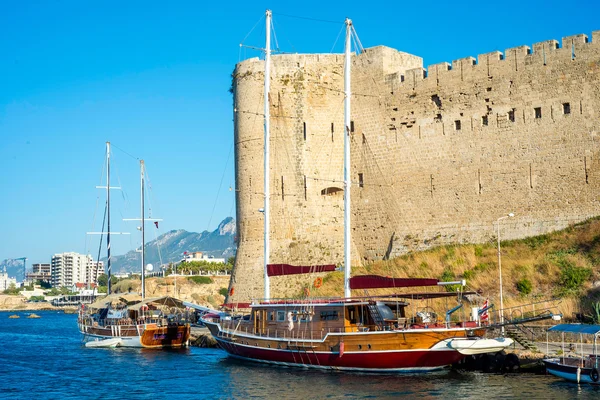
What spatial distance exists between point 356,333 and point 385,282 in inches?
59.6

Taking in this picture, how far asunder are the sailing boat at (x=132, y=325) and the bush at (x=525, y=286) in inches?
484

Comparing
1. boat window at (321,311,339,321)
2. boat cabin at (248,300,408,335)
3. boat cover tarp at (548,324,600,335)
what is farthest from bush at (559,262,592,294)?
boat window at (321,311,339,321)

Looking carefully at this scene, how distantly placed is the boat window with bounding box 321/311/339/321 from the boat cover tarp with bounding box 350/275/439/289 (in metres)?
0.93

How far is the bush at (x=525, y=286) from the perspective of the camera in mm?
24219

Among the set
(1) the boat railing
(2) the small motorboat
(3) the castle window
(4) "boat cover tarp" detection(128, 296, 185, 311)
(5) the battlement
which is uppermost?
(5) the battlement

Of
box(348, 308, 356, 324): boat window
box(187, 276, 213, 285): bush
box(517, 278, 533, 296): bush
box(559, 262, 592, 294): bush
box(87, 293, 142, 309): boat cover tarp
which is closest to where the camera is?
box(348, 308, 356, 324): boat window

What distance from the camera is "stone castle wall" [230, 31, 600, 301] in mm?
26078

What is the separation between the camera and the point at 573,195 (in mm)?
25641

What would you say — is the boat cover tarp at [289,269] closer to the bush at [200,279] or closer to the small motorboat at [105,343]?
the small motorboat at [105,343]

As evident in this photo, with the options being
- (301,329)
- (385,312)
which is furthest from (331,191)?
(385,312)

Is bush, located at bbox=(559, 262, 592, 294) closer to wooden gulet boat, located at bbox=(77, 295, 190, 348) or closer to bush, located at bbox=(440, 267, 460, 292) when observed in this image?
bush, located at bbox=(440, 267, 460, 292)

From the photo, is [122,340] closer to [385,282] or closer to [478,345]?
[385,282]

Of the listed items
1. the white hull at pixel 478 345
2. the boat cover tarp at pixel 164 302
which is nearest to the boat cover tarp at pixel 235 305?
the boat cover tarp at pixel 164 302

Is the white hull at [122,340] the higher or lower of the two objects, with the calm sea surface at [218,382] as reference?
higher
